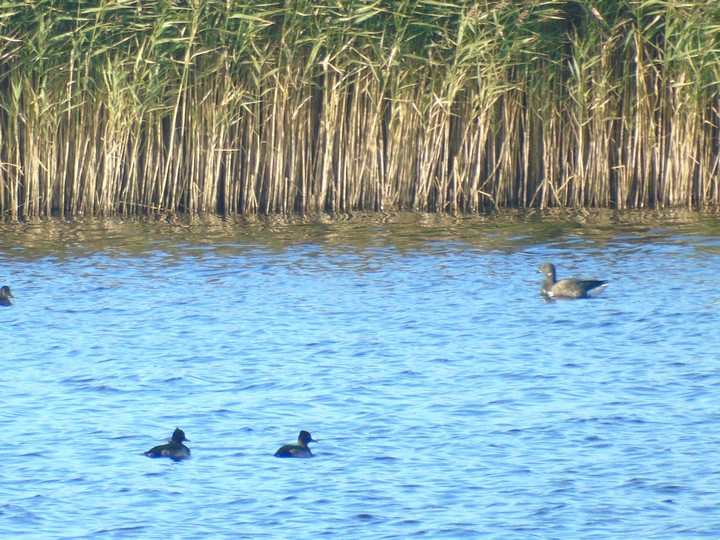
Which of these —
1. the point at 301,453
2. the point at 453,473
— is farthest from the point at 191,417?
the point at 453,473

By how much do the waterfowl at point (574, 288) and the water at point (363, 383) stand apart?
0.11m

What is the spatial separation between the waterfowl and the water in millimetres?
114

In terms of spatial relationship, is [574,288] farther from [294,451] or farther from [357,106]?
[357,106]

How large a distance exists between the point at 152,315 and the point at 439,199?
Result: 5.36 metres

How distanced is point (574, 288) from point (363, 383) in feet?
9.69

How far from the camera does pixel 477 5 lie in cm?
1408

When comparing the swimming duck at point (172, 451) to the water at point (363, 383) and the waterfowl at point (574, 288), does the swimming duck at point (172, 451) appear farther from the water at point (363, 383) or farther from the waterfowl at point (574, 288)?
the waterfowl at point (574, 288)

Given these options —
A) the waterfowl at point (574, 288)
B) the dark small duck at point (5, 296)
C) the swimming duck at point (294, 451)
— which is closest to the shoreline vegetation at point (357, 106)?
the dark small duck at point (5, 296)

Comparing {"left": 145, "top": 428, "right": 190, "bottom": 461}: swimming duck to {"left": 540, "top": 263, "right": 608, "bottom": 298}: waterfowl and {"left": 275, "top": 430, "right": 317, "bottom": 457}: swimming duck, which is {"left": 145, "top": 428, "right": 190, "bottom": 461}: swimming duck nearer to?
{"left": 275, "top": 430, "right": 317, "bottom": 457}: swimming duck

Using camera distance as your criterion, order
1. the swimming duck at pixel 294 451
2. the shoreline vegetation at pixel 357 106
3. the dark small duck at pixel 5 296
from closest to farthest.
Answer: the swimming duck at pixel 294 451 → the dark small duck at pixel 5 296 → the shoreline vegetation at pixel 357 106

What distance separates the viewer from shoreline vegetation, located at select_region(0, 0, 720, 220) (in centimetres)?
1412

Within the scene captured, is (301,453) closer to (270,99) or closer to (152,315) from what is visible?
(152,315)

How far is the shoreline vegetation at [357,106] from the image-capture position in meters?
14.1

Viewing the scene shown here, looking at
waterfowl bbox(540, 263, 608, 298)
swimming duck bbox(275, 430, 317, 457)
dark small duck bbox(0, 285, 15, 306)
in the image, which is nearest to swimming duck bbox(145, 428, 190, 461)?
swimming duck bbox(275, 430, 317, 457)
